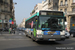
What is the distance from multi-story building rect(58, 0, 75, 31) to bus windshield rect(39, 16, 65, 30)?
32.3 m

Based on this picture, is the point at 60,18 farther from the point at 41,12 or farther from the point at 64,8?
the point at 64,8

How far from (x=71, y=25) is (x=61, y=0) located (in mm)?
11115

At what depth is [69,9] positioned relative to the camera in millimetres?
45406

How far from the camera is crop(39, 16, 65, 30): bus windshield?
1081cm

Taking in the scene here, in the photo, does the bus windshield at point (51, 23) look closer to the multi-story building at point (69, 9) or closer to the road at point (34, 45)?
the road at point (34, 45)

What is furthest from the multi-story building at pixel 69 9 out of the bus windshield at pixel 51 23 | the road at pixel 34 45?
the bus windshield at pixel 51 23

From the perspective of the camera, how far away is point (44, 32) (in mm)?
10719

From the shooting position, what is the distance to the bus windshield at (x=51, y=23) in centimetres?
1081

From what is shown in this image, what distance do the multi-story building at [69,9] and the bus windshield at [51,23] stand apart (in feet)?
106

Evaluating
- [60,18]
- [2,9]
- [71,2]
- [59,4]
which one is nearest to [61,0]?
[59,4]

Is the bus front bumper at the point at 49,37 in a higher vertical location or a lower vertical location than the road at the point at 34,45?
higher

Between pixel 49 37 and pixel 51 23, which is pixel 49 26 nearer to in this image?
pixel 51 23

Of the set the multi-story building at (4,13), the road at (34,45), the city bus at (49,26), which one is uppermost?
the multi-story building at (4,13)

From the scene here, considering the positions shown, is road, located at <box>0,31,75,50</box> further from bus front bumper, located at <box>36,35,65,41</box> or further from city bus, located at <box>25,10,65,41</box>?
city bus, located at <box>25,10,65,41</box>
